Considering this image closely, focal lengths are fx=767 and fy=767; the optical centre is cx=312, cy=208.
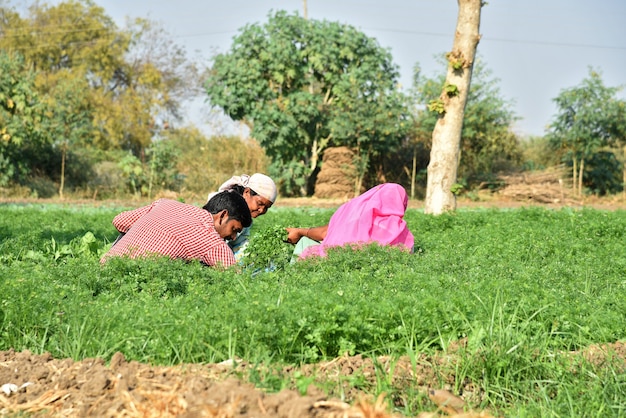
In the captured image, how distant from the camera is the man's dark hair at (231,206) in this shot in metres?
7.12

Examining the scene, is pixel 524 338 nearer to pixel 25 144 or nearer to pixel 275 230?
pixel 275 230

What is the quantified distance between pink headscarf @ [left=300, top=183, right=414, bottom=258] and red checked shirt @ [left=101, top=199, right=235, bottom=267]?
44.6 inches

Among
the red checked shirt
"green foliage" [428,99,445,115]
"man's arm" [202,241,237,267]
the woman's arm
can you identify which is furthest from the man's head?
"green foliage" [428,99,445,115]

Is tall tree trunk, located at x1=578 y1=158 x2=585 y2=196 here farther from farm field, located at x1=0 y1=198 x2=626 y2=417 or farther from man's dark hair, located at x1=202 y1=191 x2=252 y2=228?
man's dark hair, located at x1=202 y1=191 x2=252 y2=228

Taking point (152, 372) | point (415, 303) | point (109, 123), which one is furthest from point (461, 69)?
point (109, 123)

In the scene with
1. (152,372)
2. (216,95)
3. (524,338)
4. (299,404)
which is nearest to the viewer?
(299,404)

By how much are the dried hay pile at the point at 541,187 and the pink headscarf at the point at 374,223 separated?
630 inches

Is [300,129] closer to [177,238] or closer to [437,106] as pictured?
[437,106]

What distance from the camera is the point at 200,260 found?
675cm

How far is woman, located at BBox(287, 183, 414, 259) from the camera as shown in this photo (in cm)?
764

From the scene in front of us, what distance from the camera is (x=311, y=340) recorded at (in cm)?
458

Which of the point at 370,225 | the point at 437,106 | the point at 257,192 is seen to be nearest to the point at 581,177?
the point at 437,106

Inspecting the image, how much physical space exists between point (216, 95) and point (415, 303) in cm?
1895

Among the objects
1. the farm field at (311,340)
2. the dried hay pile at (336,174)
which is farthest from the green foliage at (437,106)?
the dried hay pile at (336,174)
